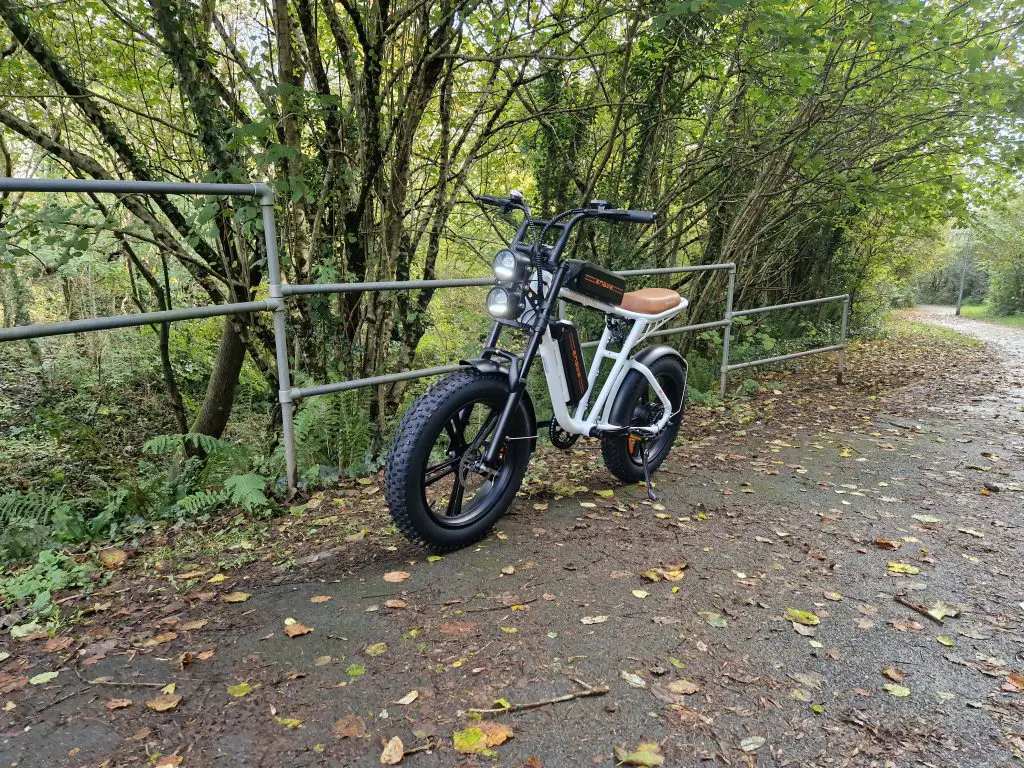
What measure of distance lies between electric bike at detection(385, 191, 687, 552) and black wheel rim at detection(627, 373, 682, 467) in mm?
17

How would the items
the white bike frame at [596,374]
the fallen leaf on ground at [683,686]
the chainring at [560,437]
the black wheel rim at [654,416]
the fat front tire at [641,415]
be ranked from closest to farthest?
the fallen leaf on ground at [683,686], the white bike frame at [596,374], the chainring at [560,437], the fat front tire at [641,415], the black wheel rim at [654,416]

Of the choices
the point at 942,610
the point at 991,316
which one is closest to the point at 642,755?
the point at 942,610

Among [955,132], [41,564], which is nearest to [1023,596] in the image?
[41,564]

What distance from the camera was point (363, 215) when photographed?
4.38 metres

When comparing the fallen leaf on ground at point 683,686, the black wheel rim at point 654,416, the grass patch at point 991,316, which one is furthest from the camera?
the grass patch at point 991,316

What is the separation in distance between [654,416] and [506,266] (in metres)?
1.53

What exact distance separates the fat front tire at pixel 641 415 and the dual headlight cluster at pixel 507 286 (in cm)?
96

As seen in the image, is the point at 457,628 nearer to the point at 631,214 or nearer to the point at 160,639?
the point at 160,639

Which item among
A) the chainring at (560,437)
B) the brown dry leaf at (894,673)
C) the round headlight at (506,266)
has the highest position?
the round headlight at (506,266)

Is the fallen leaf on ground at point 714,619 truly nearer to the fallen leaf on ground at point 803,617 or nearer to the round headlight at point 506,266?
the fallen leaf on ground at point 803,617

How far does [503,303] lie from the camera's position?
2.81 metres

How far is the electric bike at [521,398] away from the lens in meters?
2.58

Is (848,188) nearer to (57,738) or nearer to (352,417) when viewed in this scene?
(352,417)

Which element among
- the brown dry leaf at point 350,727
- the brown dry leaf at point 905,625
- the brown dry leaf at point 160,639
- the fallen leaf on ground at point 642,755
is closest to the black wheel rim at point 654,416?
the brown dry leaf at point 905,625
